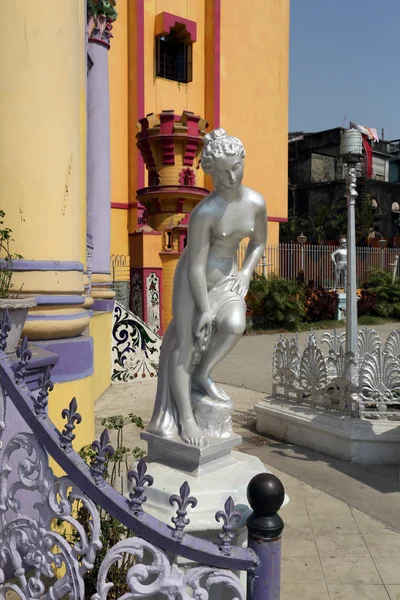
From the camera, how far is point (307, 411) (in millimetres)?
4961

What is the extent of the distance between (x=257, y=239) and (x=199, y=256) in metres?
0.39

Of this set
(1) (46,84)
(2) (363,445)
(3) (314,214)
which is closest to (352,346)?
(2) (363,445)

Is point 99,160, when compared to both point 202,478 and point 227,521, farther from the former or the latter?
point 227,521

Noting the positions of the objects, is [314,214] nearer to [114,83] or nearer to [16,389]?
[114,83]

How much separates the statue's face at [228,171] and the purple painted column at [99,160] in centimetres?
458

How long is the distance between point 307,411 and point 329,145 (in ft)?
94.8

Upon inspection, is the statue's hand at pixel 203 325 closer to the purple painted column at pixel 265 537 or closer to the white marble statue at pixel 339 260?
the purple painted column at pixel 265 537

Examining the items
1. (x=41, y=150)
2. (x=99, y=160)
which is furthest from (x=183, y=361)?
(x=99, y=160)

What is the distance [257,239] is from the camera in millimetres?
2805

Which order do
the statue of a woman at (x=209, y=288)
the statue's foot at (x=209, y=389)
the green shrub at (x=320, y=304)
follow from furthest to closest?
the green shrub at (x=320, y=304), the statue's foot at (x=209, y=389), the statue of a woman at (x=209, y=288)

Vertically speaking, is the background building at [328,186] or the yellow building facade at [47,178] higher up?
the background building at [328,186]

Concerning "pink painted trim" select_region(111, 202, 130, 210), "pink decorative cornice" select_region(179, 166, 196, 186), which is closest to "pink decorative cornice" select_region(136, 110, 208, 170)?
"pink decorative cornice" select_region(179, 166, 196, 186)

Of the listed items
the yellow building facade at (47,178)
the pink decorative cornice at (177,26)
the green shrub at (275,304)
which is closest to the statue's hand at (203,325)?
the yellow building facade at (47,178)

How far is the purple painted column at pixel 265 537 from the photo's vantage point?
1644 mm
